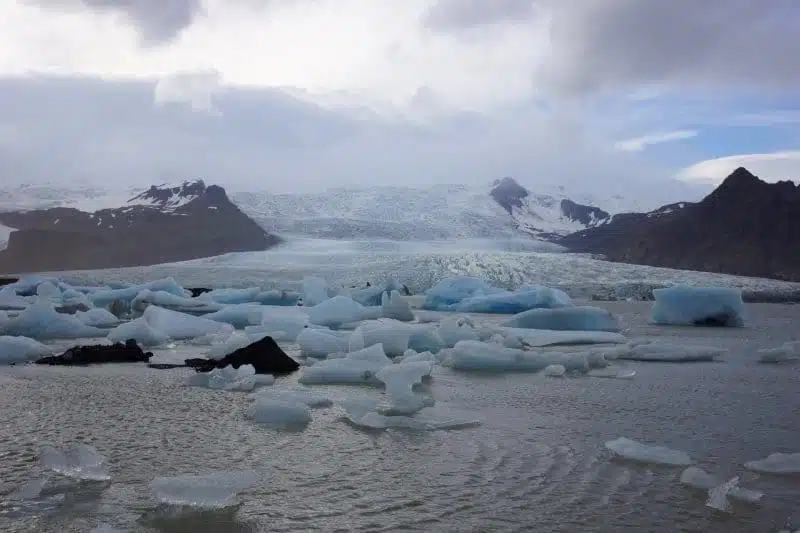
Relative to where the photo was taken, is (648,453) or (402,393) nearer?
(648,453)

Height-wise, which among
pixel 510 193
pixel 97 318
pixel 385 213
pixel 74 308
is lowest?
pixel 74 308

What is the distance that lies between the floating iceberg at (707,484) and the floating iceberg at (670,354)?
5.17 metres

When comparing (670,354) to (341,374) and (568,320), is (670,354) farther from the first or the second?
(341,374)

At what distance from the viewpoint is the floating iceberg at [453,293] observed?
19.7 meters

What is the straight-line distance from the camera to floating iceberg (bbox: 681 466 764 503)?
10.8 feet

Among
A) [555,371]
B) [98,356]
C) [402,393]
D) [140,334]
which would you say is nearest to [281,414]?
[402,393]

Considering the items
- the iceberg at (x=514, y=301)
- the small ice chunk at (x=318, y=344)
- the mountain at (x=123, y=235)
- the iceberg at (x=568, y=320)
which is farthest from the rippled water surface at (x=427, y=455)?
the mountain at (x=123, y=235)

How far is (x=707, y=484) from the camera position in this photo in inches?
137

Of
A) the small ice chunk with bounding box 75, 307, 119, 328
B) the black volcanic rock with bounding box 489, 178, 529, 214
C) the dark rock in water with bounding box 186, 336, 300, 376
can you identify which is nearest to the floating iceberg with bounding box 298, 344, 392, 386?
the dark rock in water with bounding box 186, 336, 300, 376

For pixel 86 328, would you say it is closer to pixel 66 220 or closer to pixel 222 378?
pixel 222 378

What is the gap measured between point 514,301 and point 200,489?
15.2 m

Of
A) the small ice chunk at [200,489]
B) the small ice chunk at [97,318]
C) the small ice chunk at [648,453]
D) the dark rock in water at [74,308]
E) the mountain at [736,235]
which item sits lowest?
the dark rock in water at [74,308]

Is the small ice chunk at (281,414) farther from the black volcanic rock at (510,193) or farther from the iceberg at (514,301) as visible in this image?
the black volcanic rock at (510,193)

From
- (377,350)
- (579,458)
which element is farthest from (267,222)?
(579,458)
